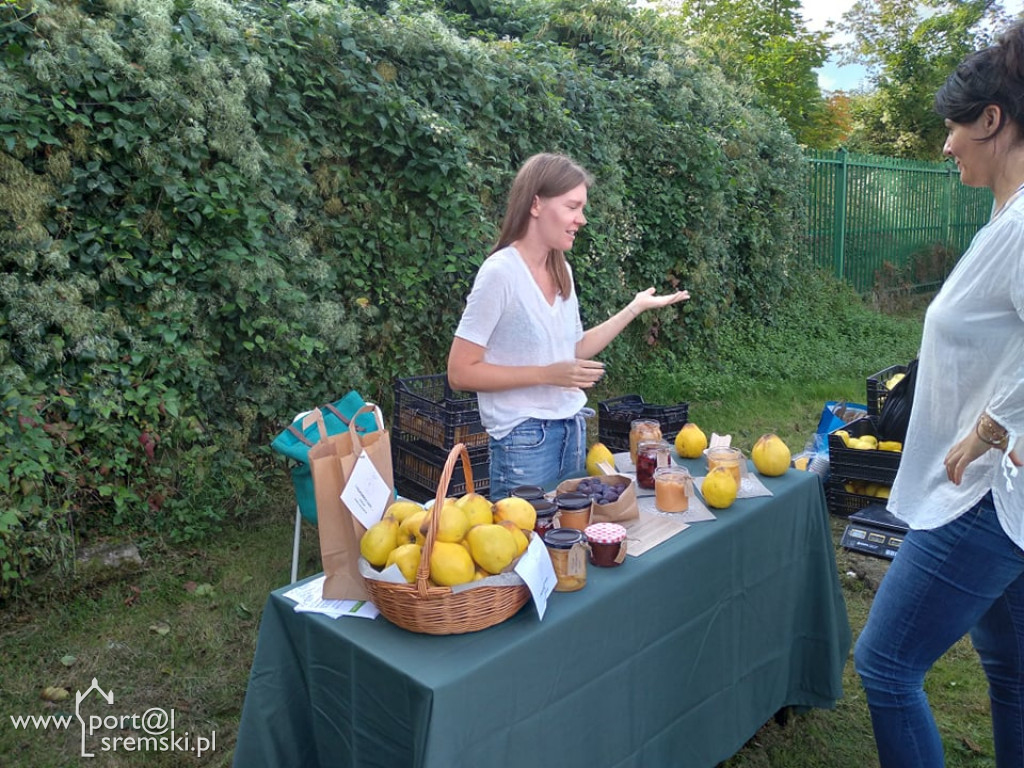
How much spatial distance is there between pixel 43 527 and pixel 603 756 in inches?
108

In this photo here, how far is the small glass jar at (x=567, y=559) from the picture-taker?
186cm

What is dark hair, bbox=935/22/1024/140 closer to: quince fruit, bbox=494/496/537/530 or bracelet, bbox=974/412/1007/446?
bracelet, bbox=974/412/1007/446

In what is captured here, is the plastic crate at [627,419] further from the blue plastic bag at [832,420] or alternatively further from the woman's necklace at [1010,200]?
the woman's necklace at [1010,200]

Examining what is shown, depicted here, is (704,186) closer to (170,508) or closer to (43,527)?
(170,508)

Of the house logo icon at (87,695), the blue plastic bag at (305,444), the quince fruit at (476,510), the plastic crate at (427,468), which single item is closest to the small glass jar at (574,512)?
the quince fruit at (476,510)

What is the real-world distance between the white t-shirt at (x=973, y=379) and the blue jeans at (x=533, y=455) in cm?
115

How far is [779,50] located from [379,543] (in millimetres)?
16556

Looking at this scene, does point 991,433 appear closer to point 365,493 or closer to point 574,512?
point 574,512

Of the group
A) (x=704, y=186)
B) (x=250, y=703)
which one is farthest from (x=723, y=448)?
(x=704, y=186)

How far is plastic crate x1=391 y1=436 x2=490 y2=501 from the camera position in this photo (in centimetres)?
420

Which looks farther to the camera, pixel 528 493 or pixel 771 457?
pixel 771 457

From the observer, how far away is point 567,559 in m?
1.87

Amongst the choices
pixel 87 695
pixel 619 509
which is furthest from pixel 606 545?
pixel 87 695

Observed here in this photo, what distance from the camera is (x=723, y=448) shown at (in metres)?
2.66
